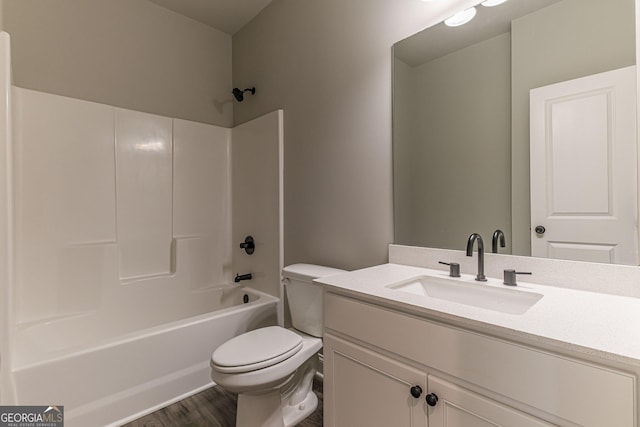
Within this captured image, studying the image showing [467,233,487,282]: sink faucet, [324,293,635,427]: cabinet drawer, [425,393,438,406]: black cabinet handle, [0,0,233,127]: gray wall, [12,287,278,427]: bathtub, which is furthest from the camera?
[0,0,233,127]: gray wall

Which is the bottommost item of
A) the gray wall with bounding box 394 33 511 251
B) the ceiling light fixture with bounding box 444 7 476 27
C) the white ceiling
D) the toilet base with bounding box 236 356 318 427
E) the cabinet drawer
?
the toilet base with bounding box 236 356 318 427

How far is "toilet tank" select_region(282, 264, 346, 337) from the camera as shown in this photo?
1.63 meters

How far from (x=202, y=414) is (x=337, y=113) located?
6.09 feet

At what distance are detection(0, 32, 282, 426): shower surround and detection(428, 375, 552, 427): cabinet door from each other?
1411 millimetres

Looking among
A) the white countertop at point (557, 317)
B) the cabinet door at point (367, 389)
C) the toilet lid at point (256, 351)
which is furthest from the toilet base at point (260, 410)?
the white countertop at point (557, 317)

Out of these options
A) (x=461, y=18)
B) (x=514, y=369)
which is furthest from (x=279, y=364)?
(x=461, y=18)

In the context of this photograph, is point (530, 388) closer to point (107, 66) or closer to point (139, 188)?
point (139, 188)

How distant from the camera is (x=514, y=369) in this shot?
71cm

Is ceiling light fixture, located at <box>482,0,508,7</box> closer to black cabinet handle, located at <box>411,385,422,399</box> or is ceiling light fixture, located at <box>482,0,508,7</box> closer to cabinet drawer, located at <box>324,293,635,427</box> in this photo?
cabinet drawer, located at <box>324,293,635,427</box>

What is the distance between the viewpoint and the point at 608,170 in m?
0.99

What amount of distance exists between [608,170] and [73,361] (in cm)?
231

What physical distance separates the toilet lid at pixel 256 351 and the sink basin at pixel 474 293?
1.98 feet

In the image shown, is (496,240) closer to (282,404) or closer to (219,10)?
(282,404)

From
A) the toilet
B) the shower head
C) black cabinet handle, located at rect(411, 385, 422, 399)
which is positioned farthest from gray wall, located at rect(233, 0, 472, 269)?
black cabinet handle, located at rect(411, 385, 422, 399)
